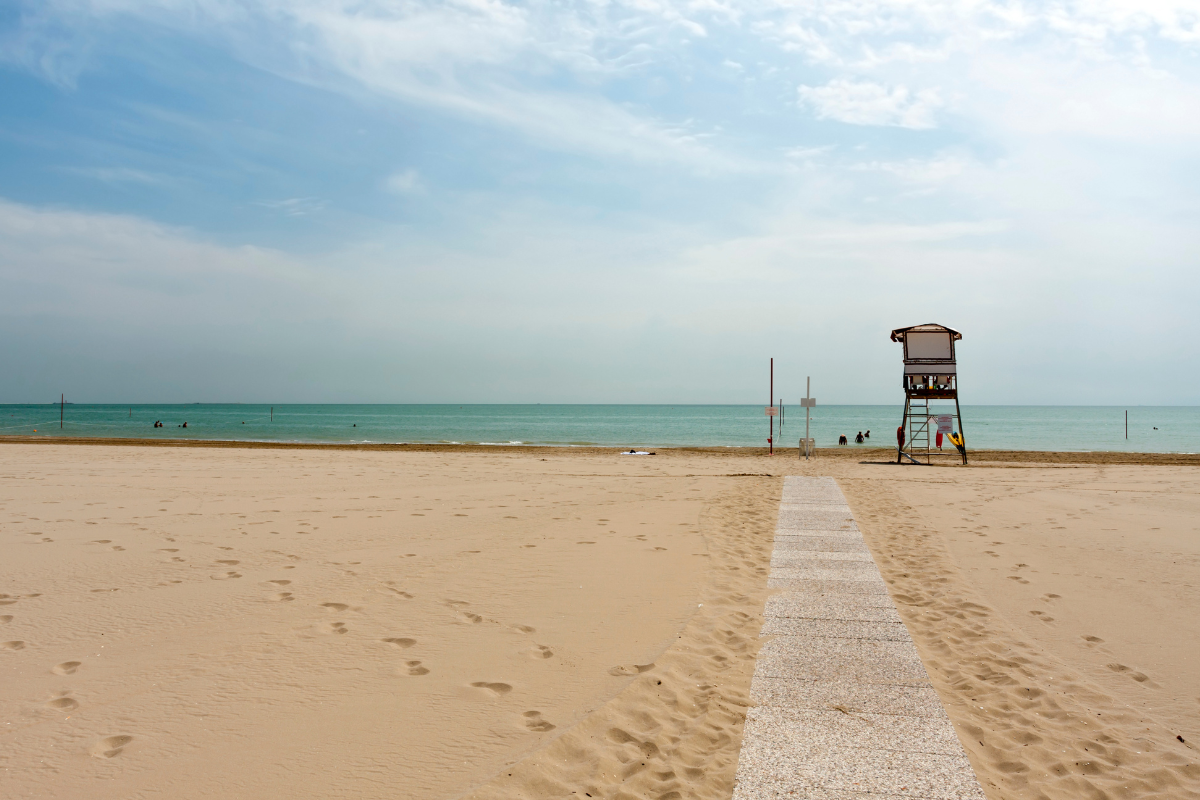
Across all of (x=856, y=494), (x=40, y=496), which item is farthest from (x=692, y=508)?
(x=40, y=496)

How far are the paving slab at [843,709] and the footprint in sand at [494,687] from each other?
1.36m

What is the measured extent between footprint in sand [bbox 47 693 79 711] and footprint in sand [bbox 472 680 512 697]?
80.1 inches

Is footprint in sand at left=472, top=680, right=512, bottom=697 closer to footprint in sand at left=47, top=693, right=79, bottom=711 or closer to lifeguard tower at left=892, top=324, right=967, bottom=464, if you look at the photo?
footprint in sand at left=47, top=693, right=79, bottom=711

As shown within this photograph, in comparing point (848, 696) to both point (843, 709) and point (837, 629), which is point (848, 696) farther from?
point (837, 629)

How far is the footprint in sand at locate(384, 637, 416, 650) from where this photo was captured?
15.0 feet

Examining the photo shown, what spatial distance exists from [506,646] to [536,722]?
1.12 m

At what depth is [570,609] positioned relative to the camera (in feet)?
18.0

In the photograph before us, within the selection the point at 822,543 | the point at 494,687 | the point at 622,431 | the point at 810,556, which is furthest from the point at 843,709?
the point at 622,431

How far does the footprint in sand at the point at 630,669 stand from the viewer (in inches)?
166

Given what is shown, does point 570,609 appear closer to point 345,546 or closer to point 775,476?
point 345,546

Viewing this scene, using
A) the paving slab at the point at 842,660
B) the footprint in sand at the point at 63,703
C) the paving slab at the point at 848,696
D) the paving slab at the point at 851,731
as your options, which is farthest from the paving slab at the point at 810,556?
the footprint in sand at the point at 63,703

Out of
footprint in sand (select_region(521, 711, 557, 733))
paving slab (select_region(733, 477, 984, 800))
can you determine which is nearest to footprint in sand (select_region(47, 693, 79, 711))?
footprint in sand (select_region(521, 711, 557, 733))

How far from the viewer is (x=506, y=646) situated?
4.61 metres

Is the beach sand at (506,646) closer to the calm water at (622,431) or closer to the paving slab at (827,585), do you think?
the paving slab at (827,585)
